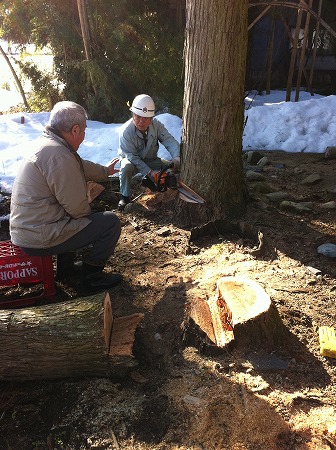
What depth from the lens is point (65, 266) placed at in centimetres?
403

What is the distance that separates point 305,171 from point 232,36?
318cm

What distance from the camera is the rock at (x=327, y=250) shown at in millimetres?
3963

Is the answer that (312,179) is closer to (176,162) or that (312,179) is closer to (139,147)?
(176,162)

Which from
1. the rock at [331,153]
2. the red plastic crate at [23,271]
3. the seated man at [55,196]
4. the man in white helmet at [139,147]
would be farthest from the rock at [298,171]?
the red plastic crate at [23,271]

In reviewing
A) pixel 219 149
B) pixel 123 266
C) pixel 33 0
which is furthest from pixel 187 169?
pixel 33 0

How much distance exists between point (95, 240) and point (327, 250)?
7.26ft

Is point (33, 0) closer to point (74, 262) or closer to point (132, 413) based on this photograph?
point (74, 262)

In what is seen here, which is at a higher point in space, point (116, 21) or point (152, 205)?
point (116, 21)

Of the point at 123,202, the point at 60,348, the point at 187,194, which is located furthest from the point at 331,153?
the point at 60,348

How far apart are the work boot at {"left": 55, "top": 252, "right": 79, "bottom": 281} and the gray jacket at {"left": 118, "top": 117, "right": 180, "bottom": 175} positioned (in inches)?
73.9

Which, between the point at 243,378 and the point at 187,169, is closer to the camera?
the point at 243,378

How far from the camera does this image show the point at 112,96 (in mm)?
9414

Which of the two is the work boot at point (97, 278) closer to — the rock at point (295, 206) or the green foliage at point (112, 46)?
the rock at point (295, 206)

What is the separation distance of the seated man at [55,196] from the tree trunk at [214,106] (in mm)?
1467
